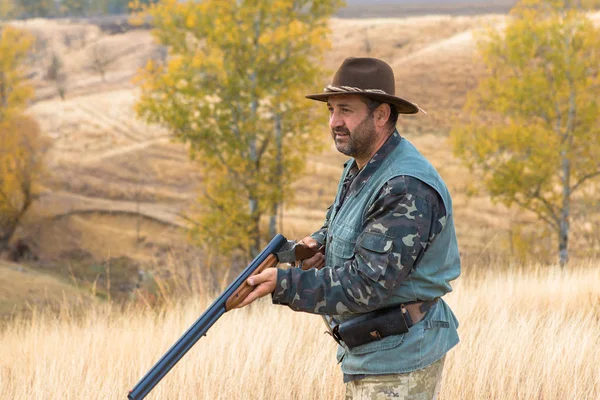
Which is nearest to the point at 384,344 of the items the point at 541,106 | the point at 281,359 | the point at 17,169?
the point at 281,359

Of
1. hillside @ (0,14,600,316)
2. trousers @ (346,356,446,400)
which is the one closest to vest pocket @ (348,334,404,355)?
trousers @ (346,356,446,400)

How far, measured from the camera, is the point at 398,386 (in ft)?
8.12

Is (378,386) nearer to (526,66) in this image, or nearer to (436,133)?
(526,66)

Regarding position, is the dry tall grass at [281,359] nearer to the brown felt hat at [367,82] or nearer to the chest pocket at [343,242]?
the chest pocket at [343,242]

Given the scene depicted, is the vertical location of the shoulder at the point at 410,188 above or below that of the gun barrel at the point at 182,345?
above

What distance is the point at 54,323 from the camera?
19.4 feet

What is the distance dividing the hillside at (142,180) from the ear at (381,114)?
16.3 m

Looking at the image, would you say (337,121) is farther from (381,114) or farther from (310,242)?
(310,242)

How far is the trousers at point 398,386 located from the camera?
97.2 inches

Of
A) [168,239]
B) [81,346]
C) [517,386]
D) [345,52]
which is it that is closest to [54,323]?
[81,346]

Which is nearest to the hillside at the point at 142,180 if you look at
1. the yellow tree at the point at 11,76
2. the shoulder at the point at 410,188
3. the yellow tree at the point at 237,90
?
the yellow tree at the point at 237,90

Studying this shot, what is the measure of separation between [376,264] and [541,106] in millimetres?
22438

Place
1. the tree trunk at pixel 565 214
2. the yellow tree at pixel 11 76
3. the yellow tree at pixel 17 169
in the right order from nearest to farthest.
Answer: the tree trunk at pixel 565 214 → the yellow tree at pixel 17 169 → the yellow tree at pixel 11 76

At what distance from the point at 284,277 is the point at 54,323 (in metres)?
4.30
